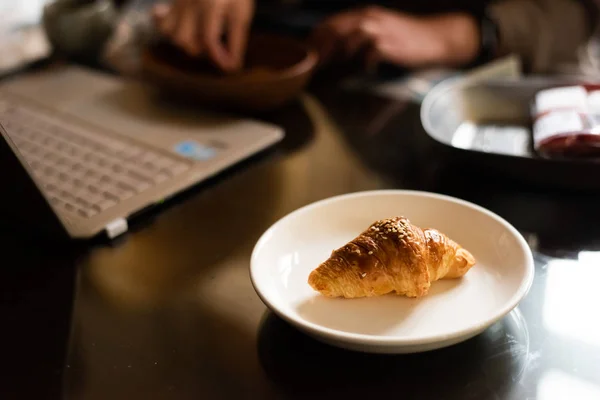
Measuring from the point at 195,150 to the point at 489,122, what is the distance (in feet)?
1.21

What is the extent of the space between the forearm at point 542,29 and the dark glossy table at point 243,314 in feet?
1.44

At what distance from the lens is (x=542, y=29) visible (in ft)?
3.40

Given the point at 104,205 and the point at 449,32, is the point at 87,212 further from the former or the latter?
the point at 449,32

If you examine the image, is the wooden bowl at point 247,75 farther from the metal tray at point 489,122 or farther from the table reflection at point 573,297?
the table reflection at point 573,297

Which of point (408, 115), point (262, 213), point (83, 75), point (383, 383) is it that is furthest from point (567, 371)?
point (83, 75)

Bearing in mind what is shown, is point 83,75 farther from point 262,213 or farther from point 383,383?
point 383,383

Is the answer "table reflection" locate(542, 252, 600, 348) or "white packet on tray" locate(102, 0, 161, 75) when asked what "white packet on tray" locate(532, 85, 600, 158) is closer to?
"table reflection" locate(542, 252, 600, 348)

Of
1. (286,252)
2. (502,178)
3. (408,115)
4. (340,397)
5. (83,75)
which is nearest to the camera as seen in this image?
(340,397)

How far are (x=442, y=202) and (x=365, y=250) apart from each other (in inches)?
5.3

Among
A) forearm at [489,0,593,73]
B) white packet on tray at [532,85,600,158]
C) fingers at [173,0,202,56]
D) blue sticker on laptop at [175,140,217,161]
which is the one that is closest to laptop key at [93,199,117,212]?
blue sticker on laptop at [175,140,217,161]

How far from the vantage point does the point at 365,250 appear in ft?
1.52

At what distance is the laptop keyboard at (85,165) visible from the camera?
65 centimetres

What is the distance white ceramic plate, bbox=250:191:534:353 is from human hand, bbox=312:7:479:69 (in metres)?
0.50

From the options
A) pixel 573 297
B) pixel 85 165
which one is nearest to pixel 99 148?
pixel 85 165
